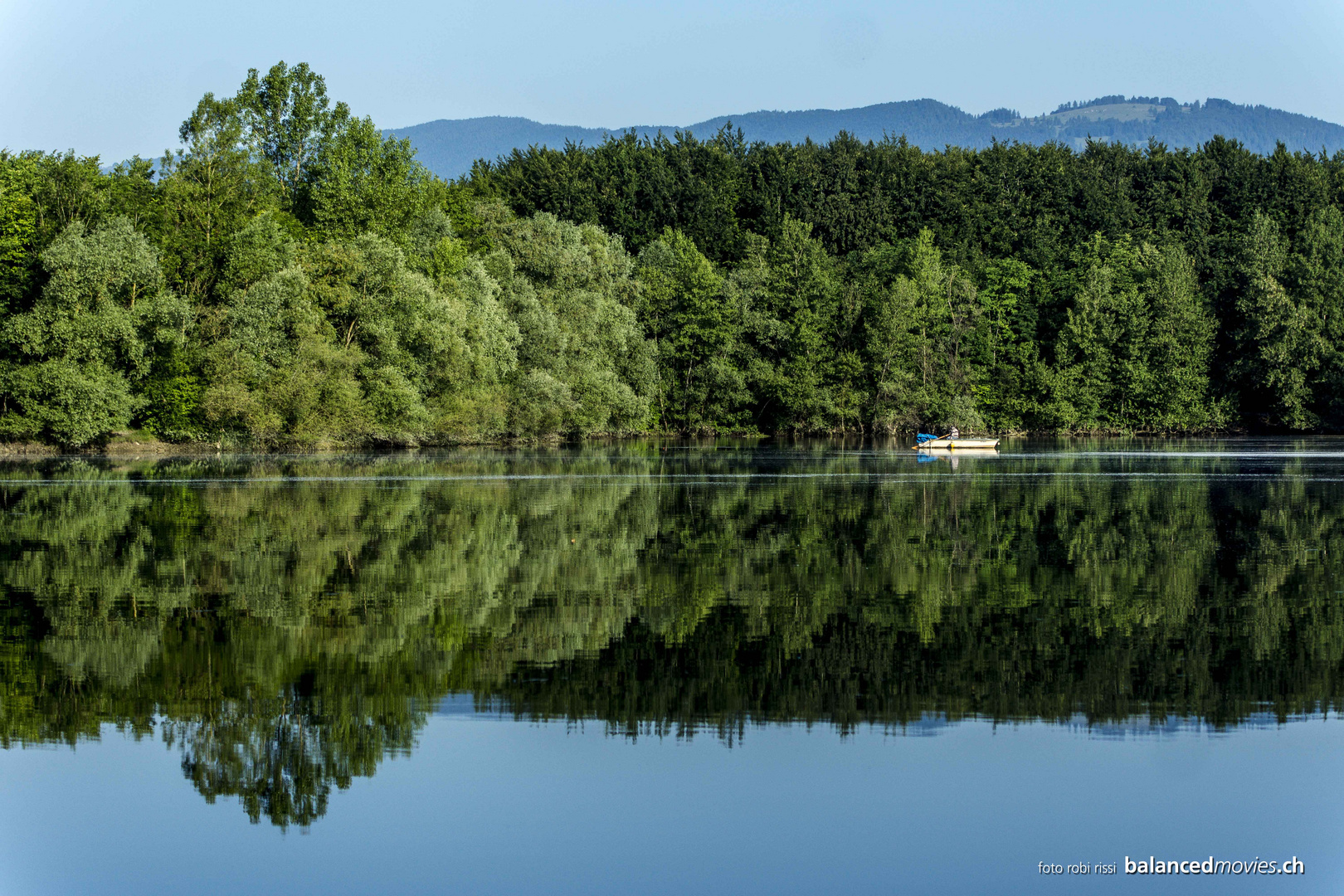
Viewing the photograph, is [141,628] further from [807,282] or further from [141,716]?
[807,282]

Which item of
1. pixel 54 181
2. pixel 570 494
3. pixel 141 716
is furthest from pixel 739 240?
pixel 141 716

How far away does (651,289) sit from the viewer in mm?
96375

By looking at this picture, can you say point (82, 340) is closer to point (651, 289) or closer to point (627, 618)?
point (651, 289)

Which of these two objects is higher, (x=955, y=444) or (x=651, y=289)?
(x=651, y=289)

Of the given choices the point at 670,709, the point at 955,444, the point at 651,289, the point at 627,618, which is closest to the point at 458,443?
the point at 651,289

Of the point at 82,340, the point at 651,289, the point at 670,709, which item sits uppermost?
the point at 651,289

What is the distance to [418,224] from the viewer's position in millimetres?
80000

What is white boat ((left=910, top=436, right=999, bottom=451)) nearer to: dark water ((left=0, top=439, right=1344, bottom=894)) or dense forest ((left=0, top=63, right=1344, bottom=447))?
dense forest ((left=0, top=63, right=1344, bottom=447))

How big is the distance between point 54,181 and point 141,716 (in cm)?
6376

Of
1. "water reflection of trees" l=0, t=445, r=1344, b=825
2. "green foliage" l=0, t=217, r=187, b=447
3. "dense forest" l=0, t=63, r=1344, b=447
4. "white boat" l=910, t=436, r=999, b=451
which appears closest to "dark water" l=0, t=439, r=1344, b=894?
"water reflection of trees" l=0, t=445, r=1344, b=825

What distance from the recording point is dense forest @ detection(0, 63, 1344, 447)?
214ft

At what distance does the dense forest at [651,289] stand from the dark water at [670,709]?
133 ft

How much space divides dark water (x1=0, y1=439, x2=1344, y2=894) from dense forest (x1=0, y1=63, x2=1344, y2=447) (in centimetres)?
4057

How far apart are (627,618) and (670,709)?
4.48m
